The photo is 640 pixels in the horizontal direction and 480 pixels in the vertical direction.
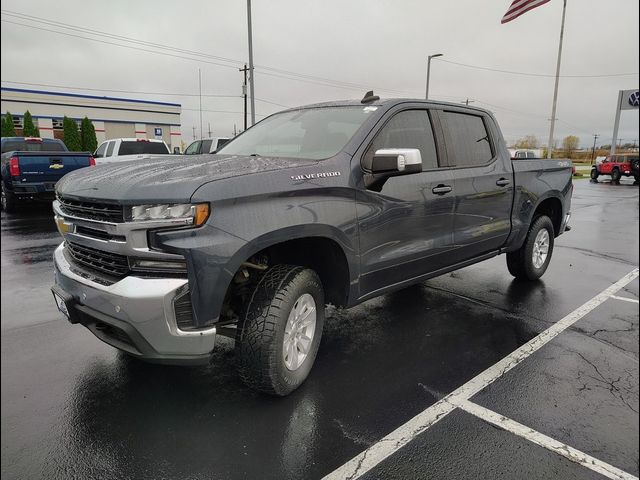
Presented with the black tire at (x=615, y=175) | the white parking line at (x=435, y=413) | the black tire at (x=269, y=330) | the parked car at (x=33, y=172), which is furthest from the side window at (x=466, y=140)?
the black tire at (x=615, y=175)

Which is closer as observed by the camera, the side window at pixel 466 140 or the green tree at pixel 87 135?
the side window at pixel 466 140

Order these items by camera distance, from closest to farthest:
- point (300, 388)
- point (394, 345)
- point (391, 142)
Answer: point (300, 388) < point (391, 142) < point (394, 345)

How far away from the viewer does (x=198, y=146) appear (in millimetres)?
17219

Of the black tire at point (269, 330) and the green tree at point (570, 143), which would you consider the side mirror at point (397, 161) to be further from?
the green tree at point (570, 143)

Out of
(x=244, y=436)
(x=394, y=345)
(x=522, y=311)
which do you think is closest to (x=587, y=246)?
(x=522, y=311)

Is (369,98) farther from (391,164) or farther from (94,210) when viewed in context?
(94,210)

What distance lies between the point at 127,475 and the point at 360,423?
4.23 feet

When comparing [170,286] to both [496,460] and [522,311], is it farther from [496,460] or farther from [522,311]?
[522,311]

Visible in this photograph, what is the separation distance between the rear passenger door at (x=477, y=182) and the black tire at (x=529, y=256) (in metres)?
0.67

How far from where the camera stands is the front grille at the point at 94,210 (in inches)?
95.2

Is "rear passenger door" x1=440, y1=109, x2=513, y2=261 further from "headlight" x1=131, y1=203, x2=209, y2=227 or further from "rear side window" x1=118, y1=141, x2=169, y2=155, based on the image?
"rear side window" x1=118, y1=141, x2=169, y2=155

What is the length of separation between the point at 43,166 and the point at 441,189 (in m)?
9.01

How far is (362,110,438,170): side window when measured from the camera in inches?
135

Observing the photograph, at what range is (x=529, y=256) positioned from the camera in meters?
5.50
